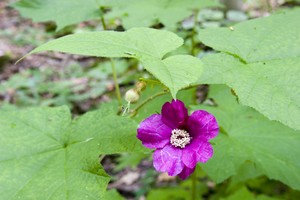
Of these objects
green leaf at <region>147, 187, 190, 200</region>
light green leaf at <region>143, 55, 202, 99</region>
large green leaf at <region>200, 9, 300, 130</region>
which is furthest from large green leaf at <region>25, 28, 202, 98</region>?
green leaf at <region>147, 187, 190, 200</region>

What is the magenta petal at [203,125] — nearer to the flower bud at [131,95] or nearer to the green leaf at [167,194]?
the flower bud at [131,95]

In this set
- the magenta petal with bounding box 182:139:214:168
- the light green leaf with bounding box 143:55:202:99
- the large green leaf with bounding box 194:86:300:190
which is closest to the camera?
the light green leaf with bounding box 143:55:202:99

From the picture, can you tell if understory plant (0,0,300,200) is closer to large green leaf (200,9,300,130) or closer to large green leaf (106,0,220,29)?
large green leaf (200,9,300,130)

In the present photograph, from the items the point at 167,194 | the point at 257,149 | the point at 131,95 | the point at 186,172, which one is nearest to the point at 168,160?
the point at 186,172

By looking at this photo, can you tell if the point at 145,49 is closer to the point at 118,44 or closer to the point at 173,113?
the point at 118,44

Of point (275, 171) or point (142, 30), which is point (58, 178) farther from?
point (275, 171)

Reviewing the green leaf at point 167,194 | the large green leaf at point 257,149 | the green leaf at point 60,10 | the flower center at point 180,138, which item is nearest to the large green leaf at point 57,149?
the flower center at point 180,138

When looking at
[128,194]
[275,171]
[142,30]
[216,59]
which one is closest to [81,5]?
[142,30]
